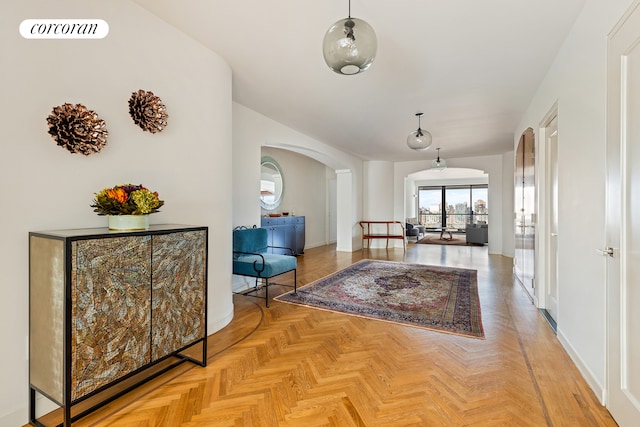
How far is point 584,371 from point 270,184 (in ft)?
20.9

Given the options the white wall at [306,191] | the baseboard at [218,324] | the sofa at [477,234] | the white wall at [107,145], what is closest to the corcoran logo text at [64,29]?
the white wall at [107,145]

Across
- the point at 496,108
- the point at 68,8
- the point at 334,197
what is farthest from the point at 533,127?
the point at 334,197

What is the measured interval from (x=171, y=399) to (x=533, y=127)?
4871 mm

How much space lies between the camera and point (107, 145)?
6.88 ft

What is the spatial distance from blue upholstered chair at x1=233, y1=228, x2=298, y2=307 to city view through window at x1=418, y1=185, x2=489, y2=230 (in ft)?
42.2

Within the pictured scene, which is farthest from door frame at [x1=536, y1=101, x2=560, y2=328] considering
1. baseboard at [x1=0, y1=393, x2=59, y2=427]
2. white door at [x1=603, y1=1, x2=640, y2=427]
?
baseboard at [x1=0, y1=393, x2=59, y2=427]

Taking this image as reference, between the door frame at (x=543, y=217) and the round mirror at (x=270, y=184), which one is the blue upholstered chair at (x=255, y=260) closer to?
the round mirror at (x=270, y=184)

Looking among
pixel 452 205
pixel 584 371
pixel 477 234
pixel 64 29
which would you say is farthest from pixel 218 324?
pixel 452 205

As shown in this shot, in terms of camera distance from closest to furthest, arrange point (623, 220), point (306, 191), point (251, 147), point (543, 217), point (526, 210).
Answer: point (623, 220) < point (543, 217) < point (526, 210) < point (251, 147) < point (306, 191)

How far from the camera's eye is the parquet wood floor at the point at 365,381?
5.70 feet

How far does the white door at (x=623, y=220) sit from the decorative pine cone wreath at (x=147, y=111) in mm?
3001

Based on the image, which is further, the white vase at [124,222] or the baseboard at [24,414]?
the white vase at [124,222]

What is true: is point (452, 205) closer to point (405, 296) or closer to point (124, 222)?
point (405, 296)

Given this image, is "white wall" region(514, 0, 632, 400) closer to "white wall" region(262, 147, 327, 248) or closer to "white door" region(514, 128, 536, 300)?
"white door" region(514, 128, 536, 300)
